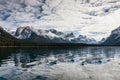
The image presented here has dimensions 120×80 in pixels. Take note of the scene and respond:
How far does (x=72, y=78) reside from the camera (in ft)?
150

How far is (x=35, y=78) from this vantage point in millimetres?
45312

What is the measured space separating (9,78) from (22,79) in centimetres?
273

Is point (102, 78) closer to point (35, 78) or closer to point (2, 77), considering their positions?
point (35, 78)

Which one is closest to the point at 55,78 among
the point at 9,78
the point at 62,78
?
the point at 62,78

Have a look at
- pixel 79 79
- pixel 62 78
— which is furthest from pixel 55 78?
pixel 79 79

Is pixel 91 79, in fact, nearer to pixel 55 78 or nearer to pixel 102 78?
pixel 102 78

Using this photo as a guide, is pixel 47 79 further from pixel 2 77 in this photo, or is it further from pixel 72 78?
pixel 2 77


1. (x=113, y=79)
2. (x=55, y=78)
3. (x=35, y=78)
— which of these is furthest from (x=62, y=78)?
(x=113, y=79)

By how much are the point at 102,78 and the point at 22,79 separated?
12.9 metres

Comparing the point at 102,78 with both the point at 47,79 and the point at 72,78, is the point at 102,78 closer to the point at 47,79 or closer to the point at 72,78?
the point at 72,78

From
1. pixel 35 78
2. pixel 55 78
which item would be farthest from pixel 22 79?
pixel 55 78

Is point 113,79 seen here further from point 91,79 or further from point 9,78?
point 9,78

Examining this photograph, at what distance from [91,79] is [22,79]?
1080 cm

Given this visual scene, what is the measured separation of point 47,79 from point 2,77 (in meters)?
7.66
